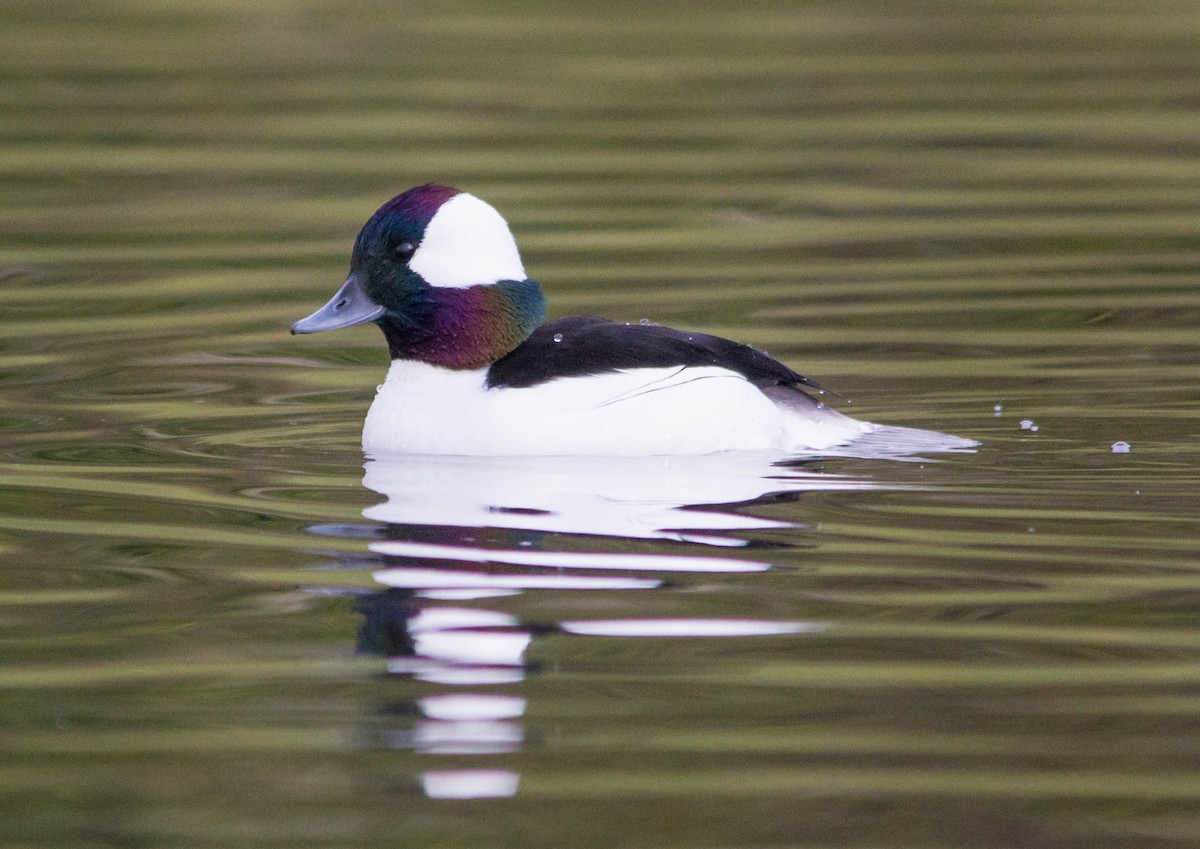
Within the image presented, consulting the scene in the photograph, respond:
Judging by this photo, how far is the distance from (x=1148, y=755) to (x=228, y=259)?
7.33m

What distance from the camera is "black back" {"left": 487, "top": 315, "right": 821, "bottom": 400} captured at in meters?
6.82

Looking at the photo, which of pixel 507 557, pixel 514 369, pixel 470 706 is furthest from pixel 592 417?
pixel 470 706

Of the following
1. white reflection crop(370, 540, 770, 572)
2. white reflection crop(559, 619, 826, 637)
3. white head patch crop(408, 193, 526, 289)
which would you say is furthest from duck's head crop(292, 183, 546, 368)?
white reflection crop(559, 619, 826, 637)

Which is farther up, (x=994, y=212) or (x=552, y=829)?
(x=994, y=212)

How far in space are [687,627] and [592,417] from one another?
74.2 inches

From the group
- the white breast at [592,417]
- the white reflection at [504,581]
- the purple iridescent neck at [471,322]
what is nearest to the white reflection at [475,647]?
the white reflection at [504,581]

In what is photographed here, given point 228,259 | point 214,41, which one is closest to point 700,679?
point 228,259

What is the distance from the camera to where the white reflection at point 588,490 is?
6.04m

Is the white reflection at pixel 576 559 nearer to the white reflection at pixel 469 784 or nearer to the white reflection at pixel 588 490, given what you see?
the white reflection at pixel 588 490

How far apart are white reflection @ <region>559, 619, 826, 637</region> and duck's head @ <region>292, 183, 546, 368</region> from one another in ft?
7.22

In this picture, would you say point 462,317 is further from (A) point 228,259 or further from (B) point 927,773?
(A) point 228,259

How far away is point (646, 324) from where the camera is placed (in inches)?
284

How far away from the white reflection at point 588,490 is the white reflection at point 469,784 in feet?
5.63

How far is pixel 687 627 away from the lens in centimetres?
501
